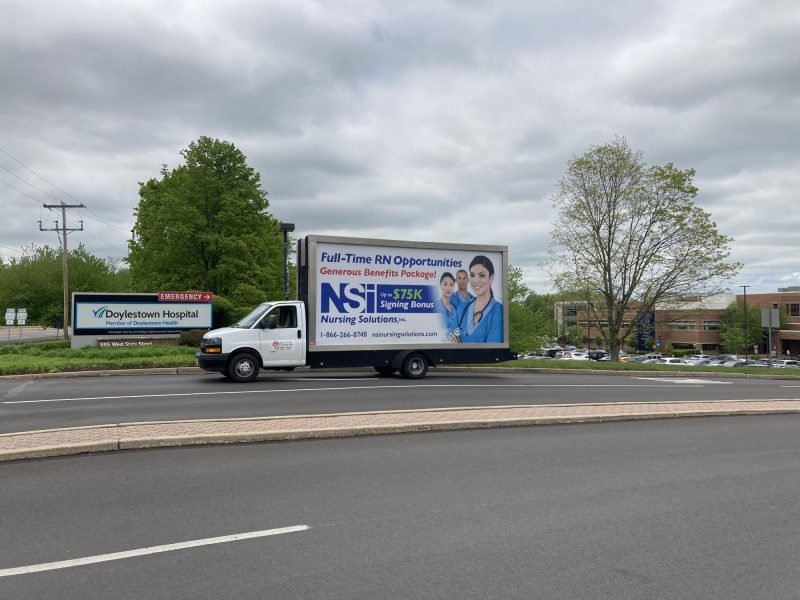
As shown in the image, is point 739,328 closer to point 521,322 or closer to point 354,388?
point 521,322

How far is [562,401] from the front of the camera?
42.7 ft

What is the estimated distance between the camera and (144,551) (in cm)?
440

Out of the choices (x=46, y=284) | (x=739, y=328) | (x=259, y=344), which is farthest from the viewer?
(x=739, y=328)

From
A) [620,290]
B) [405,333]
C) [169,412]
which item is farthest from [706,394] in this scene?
[620,290]

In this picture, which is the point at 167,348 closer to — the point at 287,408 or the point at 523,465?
the point at 287,408

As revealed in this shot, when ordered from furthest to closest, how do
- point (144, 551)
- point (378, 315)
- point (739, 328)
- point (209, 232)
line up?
point (739, 328) < point (209, 232) < point (378, 315) < point (144, 551)

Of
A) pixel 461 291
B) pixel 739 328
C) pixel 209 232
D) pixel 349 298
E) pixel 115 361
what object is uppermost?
pixel 209 232

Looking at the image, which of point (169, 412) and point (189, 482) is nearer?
point (189, 482)

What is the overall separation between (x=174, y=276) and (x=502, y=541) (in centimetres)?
3501

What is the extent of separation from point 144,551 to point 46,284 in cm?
6175

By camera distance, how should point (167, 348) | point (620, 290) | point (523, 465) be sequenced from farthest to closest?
point (620, 290)
point (167, 348)
point (523, 465)

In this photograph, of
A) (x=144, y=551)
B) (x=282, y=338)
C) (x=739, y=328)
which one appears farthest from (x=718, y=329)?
(x=144, y=551)

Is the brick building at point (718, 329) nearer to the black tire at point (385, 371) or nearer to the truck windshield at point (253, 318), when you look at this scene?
the black tire at point (385, 371)

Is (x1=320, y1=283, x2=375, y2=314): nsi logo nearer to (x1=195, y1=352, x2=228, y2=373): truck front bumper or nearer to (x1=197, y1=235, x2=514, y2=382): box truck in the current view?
(x1=197, y1=235, x2=514, y2=382): box truck
